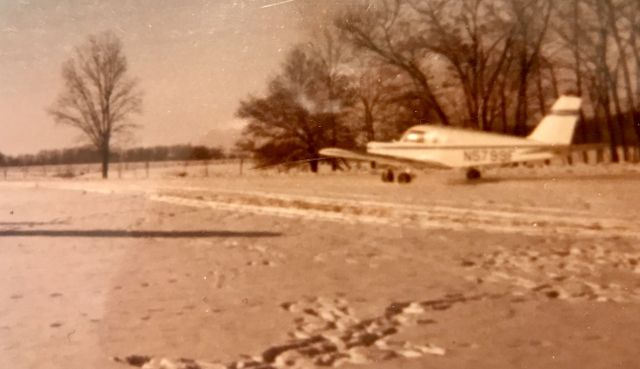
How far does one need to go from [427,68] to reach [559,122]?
292 cm

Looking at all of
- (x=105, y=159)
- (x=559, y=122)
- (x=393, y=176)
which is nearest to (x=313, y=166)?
(x=105, y=159)

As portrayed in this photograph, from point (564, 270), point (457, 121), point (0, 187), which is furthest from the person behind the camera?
point (0, 187)

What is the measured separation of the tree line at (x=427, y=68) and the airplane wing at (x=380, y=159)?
0.20 meters

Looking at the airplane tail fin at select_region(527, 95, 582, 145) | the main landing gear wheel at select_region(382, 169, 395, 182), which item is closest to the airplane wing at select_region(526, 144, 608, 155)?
the airplane tail fin at select_region(527, 95, 582, 145)

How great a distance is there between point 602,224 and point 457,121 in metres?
1.89

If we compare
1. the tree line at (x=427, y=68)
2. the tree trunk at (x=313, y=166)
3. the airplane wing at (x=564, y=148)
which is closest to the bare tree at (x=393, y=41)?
the tree line at (x=427, y=68)

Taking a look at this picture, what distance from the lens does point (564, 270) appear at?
4.69 metres

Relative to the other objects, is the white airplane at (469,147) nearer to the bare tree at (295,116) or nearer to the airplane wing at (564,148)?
the airplane wing at (564,148)

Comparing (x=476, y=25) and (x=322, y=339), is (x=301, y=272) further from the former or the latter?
(x=476, y=25)

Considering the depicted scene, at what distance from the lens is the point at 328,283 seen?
4.56 metres

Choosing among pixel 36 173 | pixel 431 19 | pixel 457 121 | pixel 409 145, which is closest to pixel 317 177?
pixel 409 145

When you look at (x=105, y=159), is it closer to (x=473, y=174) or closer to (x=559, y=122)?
(x=473, y=174)

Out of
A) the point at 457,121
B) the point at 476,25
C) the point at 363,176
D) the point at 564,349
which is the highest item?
the point at 476,25

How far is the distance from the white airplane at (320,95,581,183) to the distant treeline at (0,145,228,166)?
1284 millimetres
